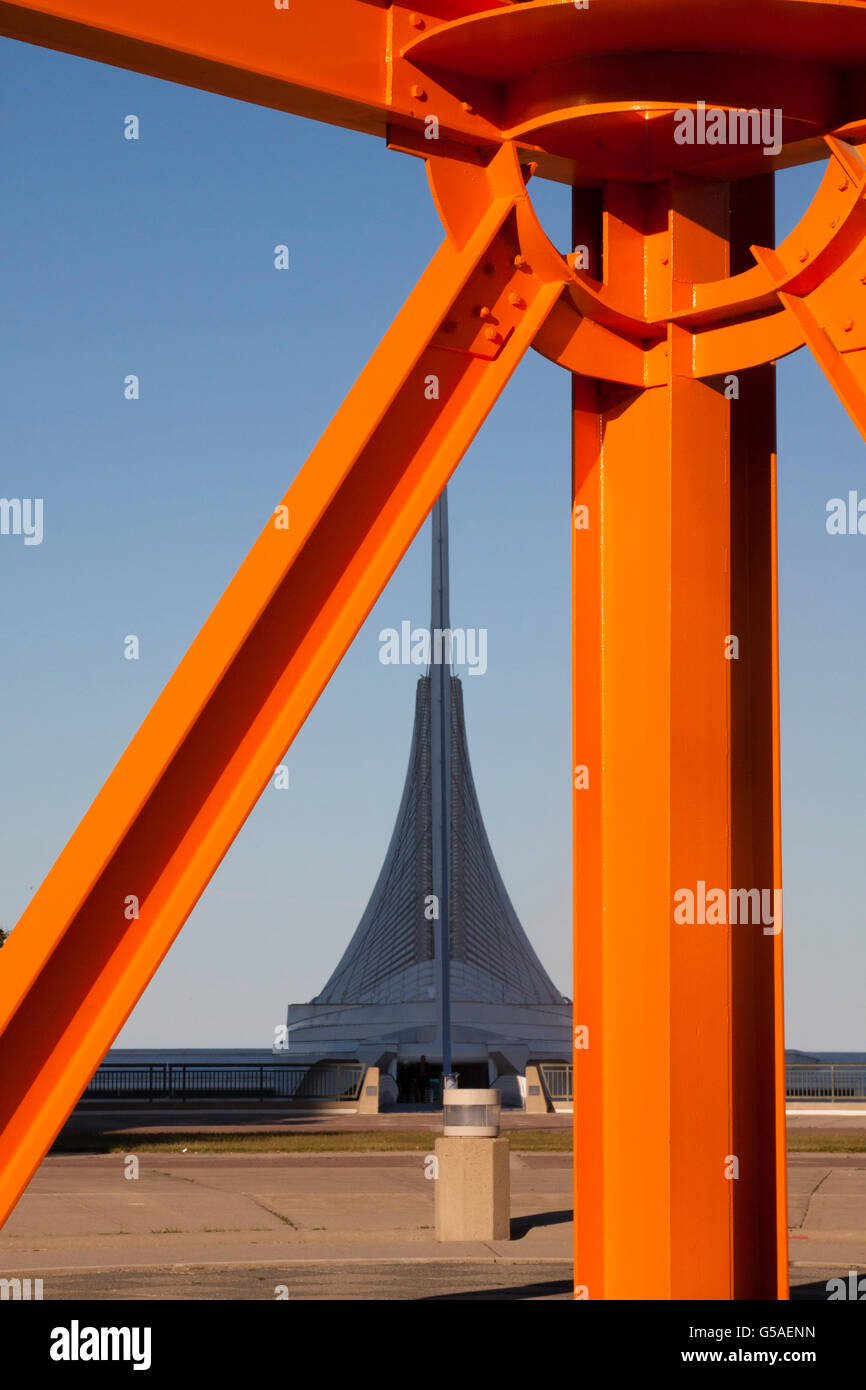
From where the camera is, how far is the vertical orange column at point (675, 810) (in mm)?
5125

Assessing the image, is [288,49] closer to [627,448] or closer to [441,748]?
[627,448]

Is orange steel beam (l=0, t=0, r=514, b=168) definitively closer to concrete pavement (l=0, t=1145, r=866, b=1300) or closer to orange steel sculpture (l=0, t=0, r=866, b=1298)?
orange steel sculpture (l=0, t=0, r=866, b=1298)

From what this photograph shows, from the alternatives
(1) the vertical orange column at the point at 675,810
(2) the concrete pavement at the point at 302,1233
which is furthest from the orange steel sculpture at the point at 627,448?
(2) the concrete pavement at the point at 302,1233

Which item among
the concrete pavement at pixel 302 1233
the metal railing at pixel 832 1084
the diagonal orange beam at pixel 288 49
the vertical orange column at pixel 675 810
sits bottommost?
the metal railing at pixel 832 1084

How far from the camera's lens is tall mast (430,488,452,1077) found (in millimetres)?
38656

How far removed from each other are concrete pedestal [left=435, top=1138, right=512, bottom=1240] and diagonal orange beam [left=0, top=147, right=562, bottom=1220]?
30.5 ft

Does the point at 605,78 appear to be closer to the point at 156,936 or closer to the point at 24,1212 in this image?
the point at 156,936

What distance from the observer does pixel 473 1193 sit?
521 inches

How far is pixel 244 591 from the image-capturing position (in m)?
4.50

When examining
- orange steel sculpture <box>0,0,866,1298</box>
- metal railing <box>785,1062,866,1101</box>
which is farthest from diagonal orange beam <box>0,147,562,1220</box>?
metal railing <box>785,1062,866,1101</box>

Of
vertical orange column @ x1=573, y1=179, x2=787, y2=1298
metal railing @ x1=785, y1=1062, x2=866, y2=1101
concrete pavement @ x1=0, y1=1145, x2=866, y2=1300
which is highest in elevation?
vertical orange column @ x1=573, y1=179, x2=787, y2=1298

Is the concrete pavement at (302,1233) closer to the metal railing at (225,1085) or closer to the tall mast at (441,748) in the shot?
the tall mast at (441,748)
